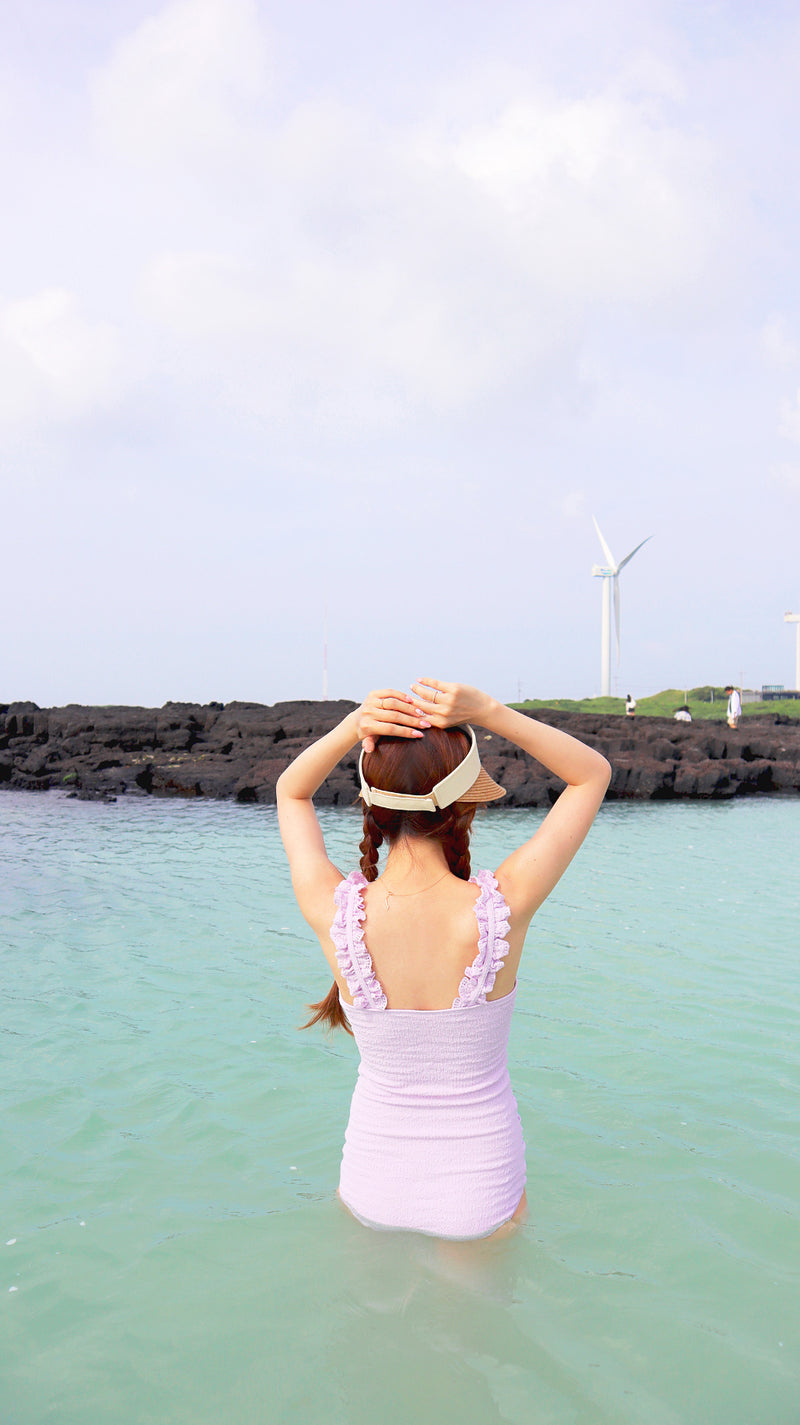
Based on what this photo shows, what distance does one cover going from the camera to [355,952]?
93.9 inches

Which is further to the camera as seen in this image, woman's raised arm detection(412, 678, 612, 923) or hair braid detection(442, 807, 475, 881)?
hair braid detection(442, 807, 475, 881)

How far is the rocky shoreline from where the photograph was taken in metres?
21.5

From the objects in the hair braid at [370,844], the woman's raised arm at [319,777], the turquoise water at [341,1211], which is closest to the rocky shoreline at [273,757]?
the turquoise water at [341,1211]

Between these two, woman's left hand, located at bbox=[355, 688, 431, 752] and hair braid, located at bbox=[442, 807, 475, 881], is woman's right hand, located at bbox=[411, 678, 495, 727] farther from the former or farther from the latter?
hair braid, located at bbox=[442, 807, 475, 881]

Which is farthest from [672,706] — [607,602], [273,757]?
[273,757]

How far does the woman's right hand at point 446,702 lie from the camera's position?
2.19 meters

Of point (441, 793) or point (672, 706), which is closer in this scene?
point (441, 793)

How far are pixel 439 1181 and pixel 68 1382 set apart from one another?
4.43 feet

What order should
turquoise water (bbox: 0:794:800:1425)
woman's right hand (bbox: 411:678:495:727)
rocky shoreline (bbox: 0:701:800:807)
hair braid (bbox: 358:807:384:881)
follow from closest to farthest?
woman's right hand (bbox: 411:678:495:727) → hair braid (bbox: 358:807:384:881) → turquoise water (bbox: 0:794:800:1425) → rocky shoreline (bbox: 0:701:800:807)

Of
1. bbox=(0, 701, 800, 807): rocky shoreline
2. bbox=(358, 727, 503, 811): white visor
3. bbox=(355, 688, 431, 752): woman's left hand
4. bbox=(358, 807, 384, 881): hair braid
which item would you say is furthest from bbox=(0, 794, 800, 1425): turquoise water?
bbox=(0, 701, 800, 807): rocky shoreline

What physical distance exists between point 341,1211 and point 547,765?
164 centimetres

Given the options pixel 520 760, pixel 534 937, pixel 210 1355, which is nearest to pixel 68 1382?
pixel 210 1355

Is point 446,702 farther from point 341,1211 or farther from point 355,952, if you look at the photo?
point 341,1211

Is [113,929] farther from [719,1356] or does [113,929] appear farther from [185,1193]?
[719,1356]
